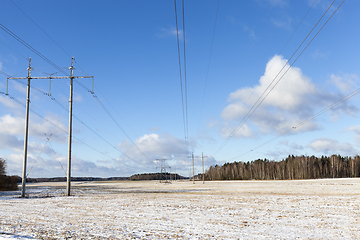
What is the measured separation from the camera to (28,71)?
43.4m

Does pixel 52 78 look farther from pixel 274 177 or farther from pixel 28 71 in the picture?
pixel 274 177

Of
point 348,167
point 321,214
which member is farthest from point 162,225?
point 348,167

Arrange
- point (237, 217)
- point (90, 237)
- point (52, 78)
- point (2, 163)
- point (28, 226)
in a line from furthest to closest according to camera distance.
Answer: point (2, 163) < point (52, 78) < point (237, 217) < point (28, 226) < point (90, 237)

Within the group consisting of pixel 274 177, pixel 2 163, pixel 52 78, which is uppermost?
pixel 52 78

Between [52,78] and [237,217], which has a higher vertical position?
[52,78]

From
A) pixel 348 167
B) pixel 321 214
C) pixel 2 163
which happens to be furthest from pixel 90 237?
pixel 348 167

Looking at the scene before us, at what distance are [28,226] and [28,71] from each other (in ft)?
112

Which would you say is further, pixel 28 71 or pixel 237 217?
pixel 28 71

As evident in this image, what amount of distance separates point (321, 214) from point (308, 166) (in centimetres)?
18052

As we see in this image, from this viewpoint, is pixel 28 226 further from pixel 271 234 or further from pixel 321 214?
pixel 321 214

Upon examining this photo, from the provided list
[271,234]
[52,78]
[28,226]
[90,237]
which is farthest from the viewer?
[52,78]

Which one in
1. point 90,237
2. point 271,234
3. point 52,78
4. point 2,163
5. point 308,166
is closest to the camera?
point 90,237

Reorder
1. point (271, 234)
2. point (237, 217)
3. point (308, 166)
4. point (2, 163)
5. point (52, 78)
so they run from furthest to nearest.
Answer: point (308, 166), point (2, 163), point (52, 78), point (237, 217), point (271, 234)

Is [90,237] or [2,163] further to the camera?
[2,163]
